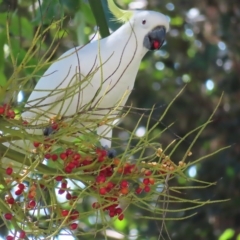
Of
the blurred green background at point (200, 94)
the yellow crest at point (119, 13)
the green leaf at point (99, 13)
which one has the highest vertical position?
the green leaf at point (99, 13)

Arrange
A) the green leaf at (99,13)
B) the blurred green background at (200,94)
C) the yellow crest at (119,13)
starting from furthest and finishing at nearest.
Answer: the blurred green background at (200,94) < the yellow crest at (119,13) < the green leaf at (99,13)

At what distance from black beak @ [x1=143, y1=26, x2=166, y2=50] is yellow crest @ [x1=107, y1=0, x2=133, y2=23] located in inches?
3.4

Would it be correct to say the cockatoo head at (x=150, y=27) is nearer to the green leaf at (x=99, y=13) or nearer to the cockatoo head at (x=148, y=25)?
the cockatoo head at (x=148, y=25)

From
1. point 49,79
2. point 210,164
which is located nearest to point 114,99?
point 49,79

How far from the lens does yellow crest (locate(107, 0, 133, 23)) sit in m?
1.82

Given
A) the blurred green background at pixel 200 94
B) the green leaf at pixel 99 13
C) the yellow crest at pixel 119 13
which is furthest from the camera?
the blurred green background at pixel 200 94

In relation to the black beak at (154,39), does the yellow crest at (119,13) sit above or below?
above

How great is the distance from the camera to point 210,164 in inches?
138

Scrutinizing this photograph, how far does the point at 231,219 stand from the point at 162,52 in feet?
3.74

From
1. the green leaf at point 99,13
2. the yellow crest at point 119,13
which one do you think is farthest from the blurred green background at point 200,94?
the green leaf at point 99,13

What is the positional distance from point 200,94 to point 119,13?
208 centimetres

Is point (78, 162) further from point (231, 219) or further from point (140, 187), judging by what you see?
point (231, 219)

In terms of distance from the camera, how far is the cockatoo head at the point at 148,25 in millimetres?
1875

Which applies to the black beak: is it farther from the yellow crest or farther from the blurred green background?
the blurred green background
